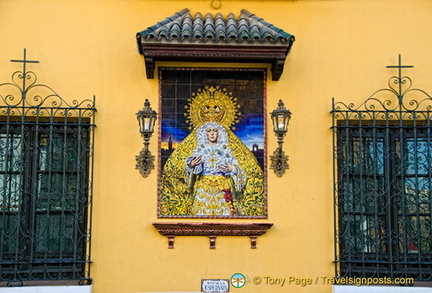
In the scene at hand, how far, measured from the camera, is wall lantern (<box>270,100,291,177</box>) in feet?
26.2

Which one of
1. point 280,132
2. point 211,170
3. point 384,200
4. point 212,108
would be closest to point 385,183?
point 384,200

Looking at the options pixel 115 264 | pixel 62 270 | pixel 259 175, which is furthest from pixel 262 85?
pixel 62 270

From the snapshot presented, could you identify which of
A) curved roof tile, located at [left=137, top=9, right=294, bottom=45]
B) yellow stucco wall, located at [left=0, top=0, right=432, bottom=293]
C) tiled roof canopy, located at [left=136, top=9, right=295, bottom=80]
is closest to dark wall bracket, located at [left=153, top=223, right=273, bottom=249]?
yellow stucco wall, located at [left=0, top=0, right=432, bottom=293]

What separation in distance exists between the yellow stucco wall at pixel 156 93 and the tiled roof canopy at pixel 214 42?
0.53 m

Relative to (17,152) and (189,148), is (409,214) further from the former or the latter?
(17,152)

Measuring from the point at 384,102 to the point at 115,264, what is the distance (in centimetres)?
434

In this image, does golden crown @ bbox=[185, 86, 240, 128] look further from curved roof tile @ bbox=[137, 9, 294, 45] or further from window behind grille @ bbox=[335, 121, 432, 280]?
window behind grille @ bbox=[335, 121, 432, 280]

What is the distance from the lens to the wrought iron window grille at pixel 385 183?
323 inches

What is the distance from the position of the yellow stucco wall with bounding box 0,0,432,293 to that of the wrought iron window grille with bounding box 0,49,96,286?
0.58ft

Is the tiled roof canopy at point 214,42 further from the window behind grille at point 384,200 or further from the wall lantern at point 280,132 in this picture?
the window behind grille at point 384,200

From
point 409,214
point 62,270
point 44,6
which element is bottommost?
point 62,270

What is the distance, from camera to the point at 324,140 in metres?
8.40

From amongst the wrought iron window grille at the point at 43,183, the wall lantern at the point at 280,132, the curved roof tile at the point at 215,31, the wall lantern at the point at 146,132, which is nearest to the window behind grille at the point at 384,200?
the wall lantern at the point at 280,132

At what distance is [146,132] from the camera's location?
26.1 ft
